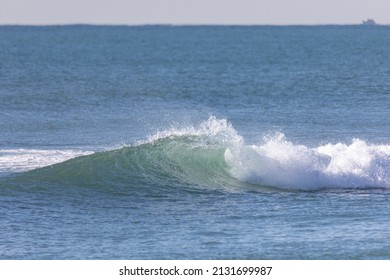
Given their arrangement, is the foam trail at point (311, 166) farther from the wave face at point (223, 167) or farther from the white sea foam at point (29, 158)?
the white sea foam at point (29, 158)

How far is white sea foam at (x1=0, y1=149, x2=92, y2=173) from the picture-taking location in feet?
96.8

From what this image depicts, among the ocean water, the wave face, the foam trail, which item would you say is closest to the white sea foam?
the ocean water

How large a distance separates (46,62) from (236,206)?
61.9m

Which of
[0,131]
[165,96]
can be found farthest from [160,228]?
[165,96]

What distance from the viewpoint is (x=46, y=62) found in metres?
84.6

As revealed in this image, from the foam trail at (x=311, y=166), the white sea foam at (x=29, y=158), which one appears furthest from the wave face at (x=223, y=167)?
the white sea foam at (x=29, y=158)

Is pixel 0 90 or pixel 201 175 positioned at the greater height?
pixel 0 90

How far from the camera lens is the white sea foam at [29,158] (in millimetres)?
29500

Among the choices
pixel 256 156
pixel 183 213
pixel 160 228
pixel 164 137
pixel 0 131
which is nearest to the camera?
pixel 160 228

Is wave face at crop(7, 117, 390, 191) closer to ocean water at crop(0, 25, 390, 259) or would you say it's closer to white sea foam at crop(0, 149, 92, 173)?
ocean water at crop(0, 25, 390, 259)

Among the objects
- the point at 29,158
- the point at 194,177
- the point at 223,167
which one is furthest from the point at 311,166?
the point at 29,158

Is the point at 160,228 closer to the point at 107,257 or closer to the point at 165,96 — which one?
the point at 107,257

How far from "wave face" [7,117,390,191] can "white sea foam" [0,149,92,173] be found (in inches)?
42.7

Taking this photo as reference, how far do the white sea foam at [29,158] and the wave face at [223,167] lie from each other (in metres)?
Answer: 1.08
